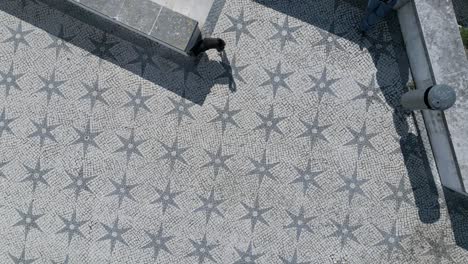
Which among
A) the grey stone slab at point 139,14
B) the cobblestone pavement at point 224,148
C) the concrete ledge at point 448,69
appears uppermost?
the concrete ledge at point 448,69

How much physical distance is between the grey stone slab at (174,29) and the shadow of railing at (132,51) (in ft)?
1.78

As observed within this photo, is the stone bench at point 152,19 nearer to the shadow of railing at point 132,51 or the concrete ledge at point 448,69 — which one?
the shadow of railing at point 132,51

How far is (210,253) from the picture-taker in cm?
602

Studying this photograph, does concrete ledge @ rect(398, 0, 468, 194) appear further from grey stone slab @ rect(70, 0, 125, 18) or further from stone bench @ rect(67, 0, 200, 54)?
grey stone slab @ rect(70, 0, 125, 18)

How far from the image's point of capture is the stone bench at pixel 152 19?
568 cm

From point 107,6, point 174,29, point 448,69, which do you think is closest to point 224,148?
point 174,29

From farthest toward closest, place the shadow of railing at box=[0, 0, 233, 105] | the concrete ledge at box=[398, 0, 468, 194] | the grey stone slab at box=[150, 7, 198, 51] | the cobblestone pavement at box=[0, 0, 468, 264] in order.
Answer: the shadow of railing at box=[0, 0, 233, 105], the cobblestone pavement at box=[0, 0, 468, 264], the grey stone slab at box=[150, 7, 198, 51], the concrete ledge at box=[398, 0, 468, 194]

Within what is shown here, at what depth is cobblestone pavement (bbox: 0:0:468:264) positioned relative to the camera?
6.01 m

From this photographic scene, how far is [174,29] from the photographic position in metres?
5.68

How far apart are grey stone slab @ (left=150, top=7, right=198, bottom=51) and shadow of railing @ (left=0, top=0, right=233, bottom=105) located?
0.54m

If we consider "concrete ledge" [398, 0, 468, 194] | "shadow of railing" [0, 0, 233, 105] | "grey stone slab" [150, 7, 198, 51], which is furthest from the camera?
"shadow of railing" [0, 0, 233, 105]

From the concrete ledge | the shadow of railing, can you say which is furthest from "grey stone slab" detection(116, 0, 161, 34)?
the concrete ledge

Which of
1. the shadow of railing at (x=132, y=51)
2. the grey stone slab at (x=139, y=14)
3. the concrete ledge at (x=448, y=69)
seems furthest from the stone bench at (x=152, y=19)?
the concrete ledge at (x=448, y=69)

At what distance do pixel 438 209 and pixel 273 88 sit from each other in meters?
2.45
